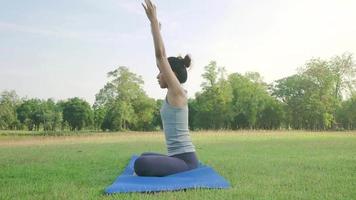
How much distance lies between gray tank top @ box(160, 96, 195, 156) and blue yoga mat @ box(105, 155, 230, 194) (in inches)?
12.9

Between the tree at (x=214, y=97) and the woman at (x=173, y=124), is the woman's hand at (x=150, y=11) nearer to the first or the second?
the woman at (x=173, y=124)

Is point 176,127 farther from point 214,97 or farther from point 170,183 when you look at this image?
point 214,97

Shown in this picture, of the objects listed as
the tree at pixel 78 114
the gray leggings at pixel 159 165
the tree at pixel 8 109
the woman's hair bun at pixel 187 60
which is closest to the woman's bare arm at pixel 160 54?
the woman's hair bun at pixel 187 60

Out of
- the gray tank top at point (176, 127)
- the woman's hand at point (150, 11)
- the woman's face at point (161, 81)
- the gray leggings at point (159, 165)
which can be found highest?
the woman's hand at point (150, 11)

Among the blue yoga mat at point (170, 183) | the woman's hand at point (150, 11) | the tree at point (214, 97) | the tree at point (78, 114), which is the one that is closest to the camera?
the blue yoga mat at point (170, 183)

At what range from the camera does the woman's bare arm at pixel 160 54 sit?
4.68m

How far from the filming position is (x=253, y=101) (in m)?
54.6

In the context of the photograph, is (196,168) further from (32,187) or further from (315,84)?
(315,84)

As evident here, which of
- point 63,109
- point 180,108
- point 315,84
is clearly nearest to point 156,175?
point 180,108

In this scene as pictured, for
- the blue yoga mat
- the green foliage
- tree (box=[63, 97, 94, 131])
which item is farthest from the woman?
tree (box=[63, 97, 94, 131])

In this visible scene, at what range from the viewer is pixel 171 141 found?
5.21 metres

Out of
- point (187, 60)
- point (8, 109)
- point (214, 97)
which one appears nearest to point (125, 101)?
point (214, 97)

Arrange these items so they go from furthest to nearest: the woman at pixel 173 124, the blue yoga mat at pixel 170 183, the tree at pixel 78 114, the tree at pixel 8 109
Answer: the tree at pixel 78 114 < the tree at pixel 8 109 < the woman at pixel 173 124 < the blue yoga mat at pixel 170 183

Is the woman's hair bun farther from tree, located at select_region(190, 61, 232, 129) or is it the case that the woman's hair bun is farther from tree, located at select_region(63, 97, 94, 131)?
tree, located at select_region(63, 97, 94, 131)
